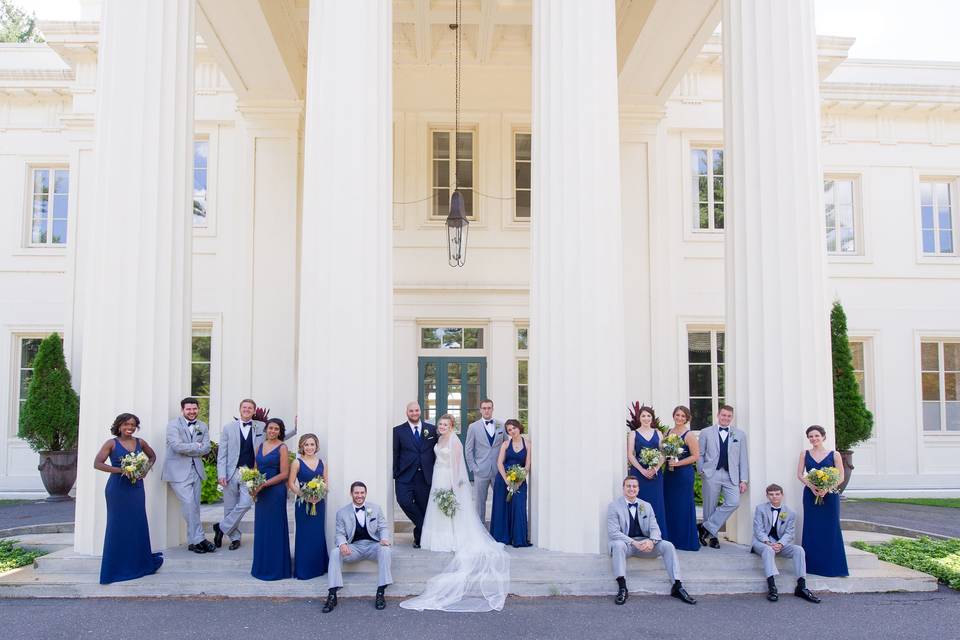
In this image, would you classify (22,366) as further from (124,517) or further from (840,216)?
(840,216)

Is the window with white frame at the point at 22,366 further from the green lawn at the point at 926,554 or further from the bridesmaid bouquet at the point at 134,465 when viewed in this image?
the green lawn at the point at 926,554

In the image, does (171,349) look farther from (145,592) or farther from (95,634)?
(95,634)

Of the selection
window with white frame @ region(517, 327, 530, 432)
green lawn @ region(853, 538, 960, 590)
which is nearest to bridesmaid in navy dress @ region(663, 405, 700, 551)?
green lawn @ region(853, 538, 960, 590)

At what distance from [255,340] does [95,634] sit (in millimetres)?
8564

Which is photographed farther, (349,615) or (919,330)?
(919,330)

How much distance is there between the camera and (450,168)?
1602 cm

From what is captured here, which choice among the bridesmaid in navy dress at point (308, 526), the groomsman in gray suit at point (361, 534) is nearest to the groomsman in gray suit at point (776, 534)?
the groomsman in gray suit at point (361, 534)

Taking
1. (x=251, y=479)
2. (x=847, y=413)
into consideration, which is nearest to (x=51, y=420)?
(x=251, y=479)

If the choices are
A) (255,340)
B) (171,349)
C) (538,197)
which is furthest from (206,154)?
(538,197)

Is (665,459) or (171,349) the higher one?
(171,349)

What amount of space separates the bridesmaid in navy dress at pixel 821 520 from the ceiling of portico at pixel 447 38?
7286 millimetres

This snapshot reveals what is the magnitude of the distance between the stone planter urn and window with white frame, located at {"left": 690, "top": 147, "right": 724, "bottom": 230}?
45.2 ft

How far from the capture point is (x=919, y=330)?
1742 cm

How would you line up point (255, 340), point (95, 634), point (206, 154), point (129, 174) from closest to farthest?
point (95, 634), point (129, 174), point (255, 340), point (206, 154)
